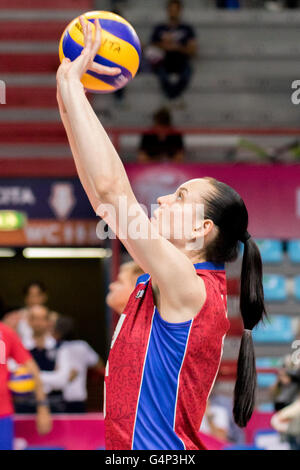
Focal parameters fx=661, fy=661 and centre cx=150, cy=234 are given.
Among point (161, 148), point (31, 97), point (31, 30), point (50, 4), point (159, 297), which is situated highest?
point (50, 4)

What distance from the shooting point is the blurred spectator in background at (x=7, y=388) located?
13.2ft

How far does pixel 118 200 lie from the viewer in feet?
5.40

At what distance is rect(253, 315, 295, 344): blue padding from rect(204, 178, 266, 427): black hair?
4.73m

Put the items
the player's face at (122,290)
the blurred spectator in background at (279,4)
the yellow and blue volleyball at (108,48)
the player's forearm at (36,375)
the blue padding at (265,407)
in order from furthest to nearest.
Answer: the blurred spectator in background at (279,4), the blue padding at (265,407), the player's forearm at (36,375), the player's face at (122,290), the yellow and blue volleyball at (108,48)

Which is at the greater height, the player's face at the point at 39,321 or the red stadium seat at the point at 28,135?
the red stadium seat at the point at 28,135

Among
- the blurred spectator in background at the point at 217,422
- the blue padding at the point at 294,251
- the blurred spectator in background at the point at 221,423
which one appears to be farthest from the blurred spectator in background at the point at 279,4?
the blurred spectator in background at the point at 217,422

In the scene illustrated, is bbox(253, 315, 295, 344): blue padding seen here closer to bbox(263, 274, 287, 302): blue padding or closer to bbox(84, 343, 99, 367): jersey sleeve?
bbox(263, 274, 287, 302): blue padding

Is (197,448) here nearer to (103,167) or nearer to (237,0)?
(103,167)

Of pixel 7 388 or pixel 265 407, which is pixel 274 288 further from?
pixel 7 388

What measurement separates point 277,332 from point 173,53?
350 cm

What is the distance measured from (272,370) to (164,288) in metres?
3.91

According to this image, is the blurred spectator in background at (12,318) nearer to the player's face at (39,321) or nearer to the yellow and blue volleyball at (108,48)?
the player's face at (39,321)

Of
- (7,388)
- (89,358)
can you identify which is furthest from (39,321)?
(7,388)

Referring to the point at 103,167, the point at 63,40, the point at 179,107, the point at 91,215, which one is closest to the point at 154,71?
the point at 179,107
